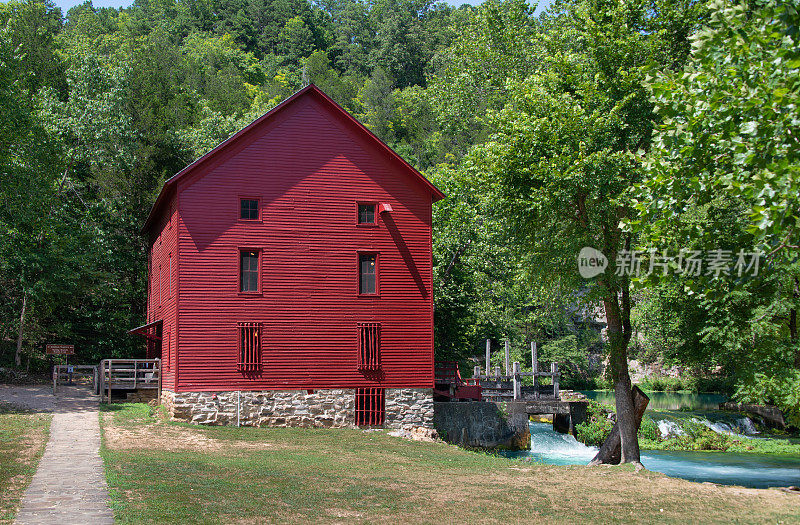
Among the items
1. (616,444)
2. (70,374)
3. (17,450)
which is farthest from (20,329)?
(616,444)

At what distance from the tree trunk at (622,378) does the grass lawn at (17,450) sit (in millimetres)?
16913

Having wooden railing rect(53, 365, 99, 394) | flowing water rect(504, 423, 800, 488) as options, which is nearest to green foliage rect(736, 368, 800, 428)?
flowing water rect(504, 423, 800, 488)

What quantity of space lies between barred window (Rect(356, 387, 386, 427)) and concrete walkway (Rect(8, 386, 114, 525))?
29.7ft

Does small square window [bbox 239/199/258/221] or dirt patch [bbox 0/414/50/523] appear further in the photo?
small square window [bbox 239/199/258/221]

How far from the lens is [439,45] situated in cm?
10244

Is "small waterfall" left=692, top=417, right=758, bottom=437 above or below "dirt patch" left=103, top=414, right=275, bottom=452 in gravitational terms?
below

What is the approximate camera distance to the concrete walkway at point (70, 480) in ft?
37.2

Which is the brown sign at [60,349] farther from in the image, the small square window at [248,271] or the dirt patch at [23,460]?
the small square window at [248,271]

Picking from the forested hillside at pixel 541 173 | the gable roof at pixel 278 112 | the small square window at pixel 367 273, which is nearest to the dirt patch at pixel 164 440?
the small square window at pixel 367 273

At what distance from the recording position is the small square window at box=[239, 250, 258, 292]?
26344mm

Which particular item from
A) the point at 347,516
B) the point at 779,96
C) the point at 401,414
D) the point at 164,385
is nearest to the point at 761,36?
the point at 779,96

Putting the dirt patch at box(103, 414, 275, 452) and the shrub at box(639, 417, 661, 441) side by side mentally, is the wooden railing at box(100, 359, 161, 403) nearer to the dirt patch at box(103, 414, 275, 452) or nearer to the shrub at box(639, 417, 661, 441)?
the dirt patch at box(103, 414, 275, 452)

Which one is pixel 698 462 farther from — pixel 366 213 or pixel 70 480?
pixel 70 480

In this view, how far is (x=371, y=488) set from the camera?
50.8 feet
